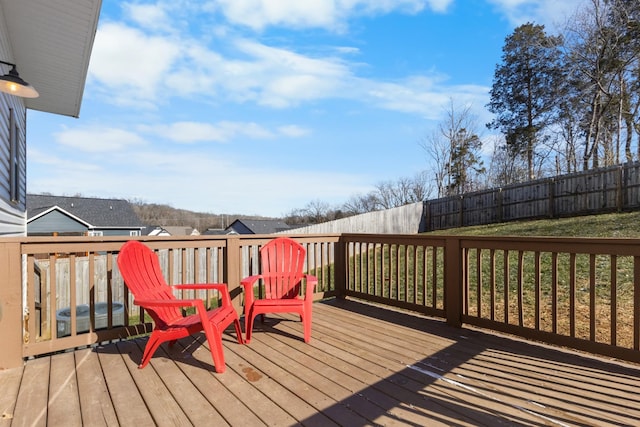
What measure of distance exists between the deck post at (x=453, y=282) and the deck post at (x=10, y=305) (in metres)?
3.56

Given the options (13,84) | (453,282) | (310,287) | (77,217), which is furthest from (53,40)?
(77,217)

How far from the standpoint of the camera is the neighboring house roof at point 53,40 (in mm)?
3410

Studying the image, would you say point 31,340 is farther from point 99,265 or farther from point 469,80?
point 469,80

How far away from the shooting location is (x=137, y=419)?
5.65ft

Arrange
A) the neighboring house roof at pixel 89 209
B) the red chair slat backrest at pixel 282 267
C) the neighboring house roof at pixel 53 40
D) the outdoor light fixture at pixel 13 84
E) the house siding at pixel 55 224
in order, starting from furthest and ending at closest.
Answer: the neighboring house roof at pixel 89 209
the house siding at pixel 55 224
the red chair slat backrest at pixel 282 267
the neighboring house roof at pixel 53 40
the outdoor light fixture at pixel 13 84

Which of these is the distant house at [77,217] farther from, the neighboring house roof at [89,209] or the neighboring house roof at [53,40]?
A: the neighboring house roof at [53,40]

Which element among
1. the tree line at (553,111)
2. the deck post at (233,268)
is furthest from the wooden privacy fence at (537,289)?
the tree line at (553,111)

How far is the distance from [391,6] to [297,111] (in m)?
5.50

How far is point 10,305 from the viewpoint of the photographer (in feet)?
7.70

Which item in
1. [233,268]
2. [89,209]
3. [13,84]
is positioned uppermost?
[13,84]

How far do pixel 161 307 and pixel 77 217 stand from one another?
73.2 ft

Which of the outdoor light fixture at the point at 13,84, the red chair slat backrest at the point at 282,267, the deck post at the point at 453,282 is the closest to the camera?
the outdoor light fixture at the point at 13,84

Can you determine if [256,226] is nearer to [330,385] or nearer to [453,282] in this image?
[453,282]

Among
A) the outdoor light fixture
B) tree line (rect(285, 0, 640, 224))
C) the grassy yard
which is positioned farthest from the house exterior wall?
tree line (rect(285, 0, 640, 224))
